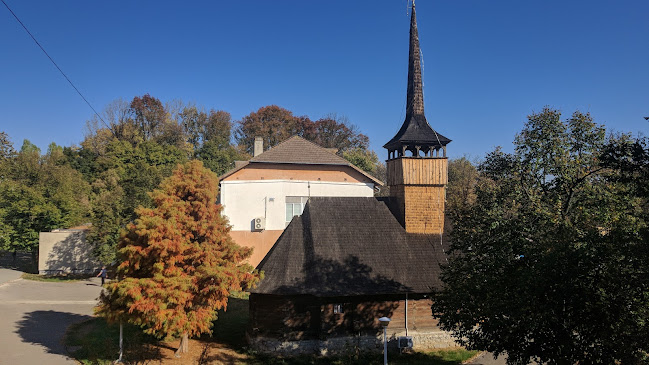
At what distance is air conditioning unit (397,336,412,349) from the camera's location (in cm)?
1512

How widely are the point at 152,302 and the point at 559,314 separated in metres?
10.8

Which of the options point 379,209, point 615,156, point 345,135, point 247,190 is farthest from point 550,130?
point 345,135

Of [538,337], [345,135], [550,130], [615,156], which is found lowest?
[538,337]

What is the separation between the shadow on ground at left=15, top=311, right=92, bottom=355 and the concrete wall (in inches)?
464

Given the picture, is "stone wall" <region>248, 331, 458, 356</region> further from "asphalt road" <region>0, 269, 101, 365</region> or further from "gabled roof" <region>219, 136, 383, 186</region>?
"gabled roof" <region>219, 136, 383, 186</region>

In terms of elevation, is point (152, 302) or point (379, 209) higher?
point (379, 209)

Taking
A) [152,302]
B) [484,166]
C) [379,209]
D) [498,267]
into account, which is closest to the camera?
Result: [498,267]

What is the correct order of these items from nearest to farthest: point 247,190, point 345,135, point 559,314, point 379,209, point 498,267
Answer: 1. point 559,314
2. point 498,267
3. point 379,209
4. point 247,190
5. point 345,135

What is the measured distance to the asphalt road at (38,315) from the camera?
13510 millimetres

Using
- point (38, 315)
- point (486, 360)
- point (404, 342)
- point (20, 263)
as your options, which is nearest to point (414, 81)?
point (404, 342)

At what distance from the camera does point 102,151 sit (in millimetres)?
47531

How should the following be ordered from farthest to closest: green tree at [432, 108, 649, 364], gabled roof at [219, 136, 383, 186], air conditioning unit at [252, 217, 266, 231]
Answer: gabled roof at [219, 136, 383, 186] < air conditioning unit at [252, 217, 266, 231] < green tree at [432, 108, 649, 364]

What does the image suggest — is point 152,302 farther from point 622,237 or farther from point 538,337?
point 622,237

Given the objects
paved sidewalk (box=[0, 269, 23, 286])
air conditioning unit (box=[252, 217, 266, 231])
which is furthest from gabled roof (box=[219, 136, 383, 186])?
paved sidewalk (box=[0, 269, 23, 286])
